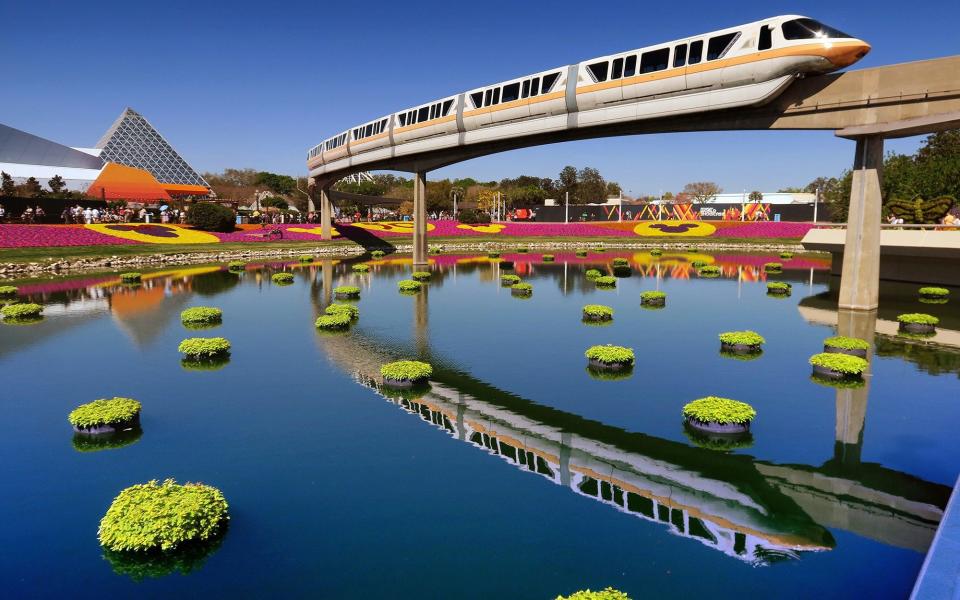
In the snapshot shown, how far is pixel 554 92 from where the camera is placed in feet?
120

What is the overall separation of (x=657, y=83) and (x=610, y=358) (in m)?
18.0

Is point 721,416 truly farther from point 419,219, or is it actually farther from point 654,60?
point 419,219

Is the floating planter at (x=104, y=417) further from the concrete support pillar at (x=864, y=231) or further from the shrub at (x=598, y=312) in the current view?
the concrete support pillar at (x=864, y=231)

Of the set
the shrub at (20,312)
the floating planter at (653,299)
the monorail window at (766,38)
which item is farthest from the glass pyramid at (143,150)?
the monorail window at (766,38)

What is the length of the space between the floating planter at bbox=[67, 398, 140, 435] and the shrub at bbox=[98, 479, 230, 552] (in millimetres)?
5498

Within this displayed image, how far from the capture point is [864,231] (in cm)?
3128

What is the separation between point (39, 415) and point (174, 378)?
4.47m

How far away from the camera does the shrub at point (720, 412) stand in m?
15.5

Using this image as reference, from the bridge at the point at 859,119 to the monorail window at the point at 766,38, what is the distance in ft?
6.62

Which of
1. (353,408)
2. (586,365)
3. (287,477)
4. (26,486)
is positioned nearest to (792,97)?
(586,365)

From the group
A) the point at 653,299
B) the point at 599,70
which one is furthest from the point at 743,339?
the point at 599,70

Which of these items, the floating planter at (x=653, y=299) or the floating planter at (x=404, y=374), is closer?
the floating planter at (x=404, y=374)

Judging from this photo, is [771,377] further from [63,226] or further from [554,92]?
[63,226]

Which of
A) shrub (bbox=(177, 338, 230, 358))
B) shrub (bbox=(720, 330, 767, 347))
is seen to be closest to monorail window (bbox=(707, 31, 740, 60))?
shrub (bbox=(720, 330, 767, 347))
